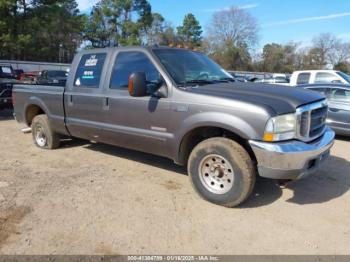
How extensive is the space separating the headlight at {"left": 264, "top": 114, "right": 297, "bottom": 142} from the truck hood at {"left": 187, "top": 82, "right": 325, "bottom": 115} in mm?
78

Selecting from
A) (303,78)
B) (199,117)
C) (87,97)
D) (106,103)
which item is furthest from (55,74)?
(199,117)

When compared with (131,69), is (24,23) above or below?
above

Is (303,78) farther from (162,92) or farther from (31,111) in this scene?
(162,92)

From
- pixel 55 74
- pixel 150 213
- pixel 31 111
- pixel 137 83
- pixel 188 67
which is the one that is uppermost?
pixel 188 67

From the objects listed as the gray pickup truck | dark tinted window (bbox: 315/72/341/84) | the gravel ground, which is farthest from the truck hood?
dark tinted window (bbox: 315/72/341/84)

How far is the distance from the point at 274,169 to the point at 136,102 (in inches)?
85.7

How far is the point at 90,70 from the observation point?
5.96 m

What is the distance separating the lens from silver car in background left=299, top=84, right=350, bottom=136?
874cm

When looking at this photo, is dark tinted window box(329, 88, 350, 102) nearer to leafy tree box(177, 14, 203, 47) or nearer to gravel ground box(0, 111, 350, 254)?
gravel ground box(0, 111, 350, 254)

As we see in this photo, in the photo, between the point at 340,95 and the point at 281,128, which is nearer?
the point at 281,128

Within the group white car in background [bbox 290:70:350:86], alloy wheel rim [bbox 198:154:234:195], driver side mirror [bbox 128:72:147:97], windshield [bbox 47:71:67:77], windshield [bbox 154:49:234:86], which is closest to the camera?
alloy wheel rim [bbox 198:154:234:195]

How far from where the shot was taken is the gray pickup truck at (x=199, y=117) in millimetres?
4043

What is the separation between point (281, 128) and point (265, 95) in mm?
551

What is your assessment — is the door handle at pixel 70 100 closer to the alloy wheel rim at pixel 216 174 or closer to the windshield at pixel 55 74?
the alloy wheel rim at pixel 216 174
